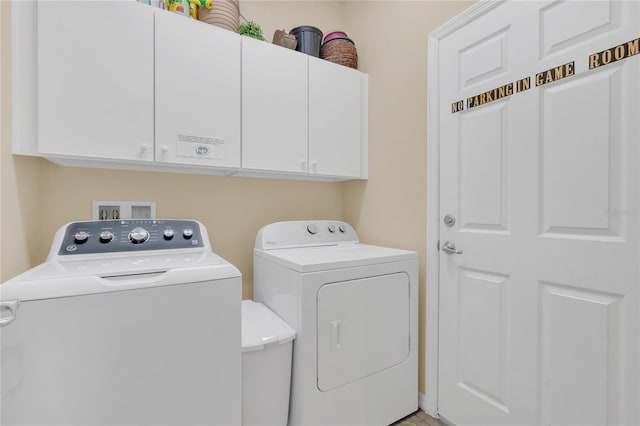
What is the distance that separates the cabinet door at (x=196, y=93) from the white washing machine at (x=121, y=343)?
0.61m

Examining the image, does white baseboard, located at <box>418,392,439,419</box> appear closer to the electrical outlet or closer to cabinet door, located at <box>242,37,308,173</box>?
cabinet door, located at <box>242,37,308,173</box>

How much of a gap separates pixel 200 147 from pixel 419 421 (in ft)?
6.21

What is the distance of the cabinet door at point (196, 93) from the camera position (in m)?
1.46

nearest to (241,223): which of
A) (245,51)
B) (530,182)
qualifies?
(245,51)

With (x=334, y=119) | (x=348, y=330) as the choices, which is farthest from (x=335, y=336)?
(x=334, y=119)

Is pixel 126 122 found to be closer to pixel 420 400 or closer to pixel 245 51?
pixel 245 51

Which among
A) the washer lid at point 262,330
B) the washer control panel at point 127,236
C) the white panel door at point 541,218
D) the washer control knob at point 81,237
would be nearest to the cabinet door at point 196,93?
the washer control panel at point 127,236

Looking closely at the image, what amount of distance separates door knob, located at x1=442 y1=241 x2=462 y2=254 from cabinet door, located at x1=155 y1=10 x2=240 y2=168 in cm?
122

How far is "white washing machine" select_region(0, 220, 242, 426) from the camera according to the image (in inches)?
33.7

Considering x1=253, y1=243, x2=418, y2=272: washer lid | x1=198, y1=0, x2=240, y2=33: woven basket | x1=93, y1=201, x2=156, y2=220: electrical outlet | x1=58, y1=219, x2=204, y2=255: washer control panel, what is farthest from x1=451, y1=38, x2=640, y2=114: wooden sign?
x1=93, y1=201, x2=156, y2=220: electrical outlet

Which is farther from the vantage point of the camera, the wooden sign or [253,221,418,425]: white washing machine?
[253,221,418,425]: white washing machine

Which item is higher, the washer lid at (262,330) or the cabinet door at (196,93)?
the cabinet door at (196,93)

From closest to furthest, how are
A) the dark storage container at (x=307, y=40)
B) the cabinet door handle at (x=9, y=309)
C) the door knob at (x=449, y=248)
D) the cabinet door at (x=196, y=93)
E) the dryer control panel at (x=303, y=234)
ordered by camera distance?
the cabinet door handle at (x=9, y=309) → the cabinet door at (x=196, y=93) → the door knob at (x=449, y=248) → the dryer control panel at (x=303, y=234) → the dark storage container at (x=307, y=40)

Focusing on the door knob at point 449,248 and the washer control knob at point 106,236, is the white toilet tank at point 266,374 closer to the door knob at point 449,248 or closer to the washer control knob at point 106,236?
the washer control knob at point 106,236
